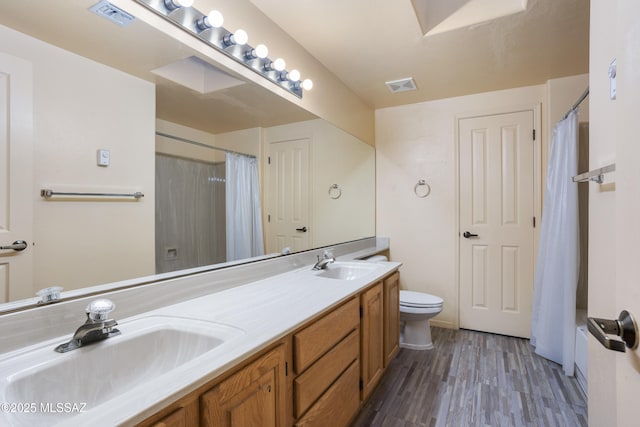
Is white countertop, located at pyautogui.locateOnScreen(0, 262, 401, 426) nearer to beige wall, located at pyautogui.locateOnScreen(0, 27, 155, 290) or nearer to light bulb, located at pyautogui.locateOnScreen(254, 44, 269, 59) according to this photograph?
beige wall, located at pyautogui.locateOnScreen(0, 27, 155, 290)

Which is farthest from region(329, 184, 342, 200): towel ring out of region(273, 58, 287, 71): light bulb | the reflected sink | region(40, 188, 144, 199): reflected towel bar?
region(40, 188, 144, 199): reflected towel bar

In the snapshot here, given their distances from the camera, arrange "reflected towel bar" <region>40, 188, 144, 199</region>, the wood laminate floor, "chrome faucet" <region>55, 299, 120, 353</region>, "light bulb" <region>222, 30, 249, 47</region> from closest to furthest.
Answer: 1. "chrome faucet" <region>55, 299, 120, 353</region>
2. "reflected towel bar" <region>40, 188, 144, 199</region>
3. "light bulb" <region>222, 30, 249, 47</region>
4. the wood laminate floor

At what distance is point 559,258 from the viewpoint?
7.55 ft

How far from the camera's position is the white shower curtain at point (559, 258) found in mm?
2197

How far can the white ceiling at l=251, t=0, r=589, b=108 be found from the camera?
1.76 m

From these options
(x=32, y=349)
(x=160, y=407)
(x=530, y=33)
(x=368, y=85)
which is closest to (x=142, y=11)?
(x=32, y=349)

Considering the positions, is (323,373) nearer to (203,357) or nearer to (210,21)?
(203,357)

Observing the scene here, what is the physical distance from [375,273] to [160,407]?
147 centimetres

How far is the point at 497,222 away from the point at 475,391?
5.01 ft

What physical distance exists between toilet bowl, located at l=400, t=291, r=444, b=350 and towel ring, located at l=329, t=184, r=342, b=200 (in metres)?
1.02

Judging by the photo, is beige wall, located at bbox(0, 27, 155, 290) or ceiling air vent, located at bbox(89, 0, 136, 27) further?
ceiling air vent, located at bbox(89, 0, 136, 27)

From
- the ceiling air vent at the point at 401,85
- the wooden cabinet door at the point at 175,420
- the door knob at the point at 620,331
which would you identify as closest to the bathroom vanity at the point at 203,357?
the wooden cabinet door at the point at 175,420

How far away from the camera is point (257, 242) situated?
1.82m

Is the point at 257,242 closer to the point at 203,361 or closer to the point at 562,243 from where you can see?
the point at 203,361
